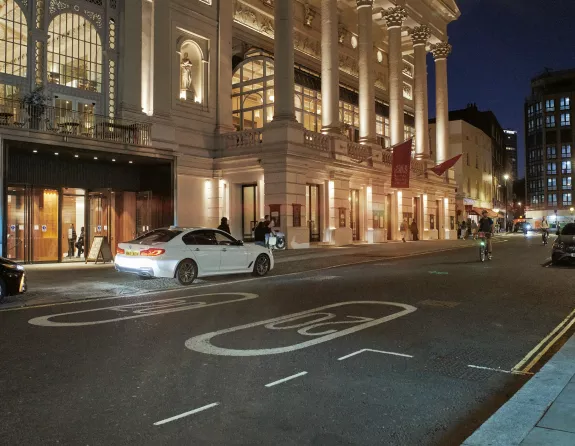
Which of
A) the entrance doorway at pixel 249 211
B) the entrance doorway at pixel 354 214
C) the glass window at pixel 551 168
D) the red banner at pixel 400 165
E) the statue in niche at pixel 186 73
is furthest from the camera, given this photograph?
the glass window at pixel 551 168

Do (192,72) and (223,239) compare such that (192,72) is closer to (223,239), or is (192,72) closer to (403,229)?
(223,239)

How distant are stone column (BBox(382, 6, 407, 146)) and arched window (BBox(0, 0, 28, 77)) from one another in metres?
24.7

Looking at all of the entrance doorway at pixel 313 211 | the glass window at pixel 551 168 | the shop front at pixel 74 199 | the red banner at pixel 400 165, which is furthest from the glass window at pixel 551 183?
the shop front at pixel 74 199

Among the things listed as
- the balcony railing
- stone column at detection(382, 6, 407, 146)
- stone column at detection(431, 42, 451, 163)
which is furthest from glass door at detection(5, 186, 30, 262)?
stone column at detection(431, 42, 451, 163)

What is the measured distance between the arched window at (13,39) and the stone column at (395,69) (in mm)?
24719

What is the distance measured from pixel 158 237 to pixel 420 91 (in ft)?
110

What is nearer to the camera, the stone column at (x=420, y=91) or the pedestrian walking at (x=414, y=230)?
the pedestrian walking at (x=414, y=230)

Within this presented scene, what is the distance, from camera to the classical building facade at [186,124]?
19828mm

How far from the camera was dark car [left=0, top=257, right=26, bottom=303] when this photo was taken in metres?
10.1

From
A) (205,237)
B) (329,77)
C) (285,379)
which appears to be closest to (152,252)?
(205,237)

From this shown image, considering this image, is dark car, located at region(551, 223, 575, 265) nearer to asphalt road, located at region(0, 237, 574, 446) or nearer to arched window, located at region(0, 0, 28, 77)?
asphalt road, located at region(0, 237, 574, 446)

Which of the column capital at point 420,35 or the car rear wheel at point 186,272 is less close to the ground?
the column capital at point 420,35

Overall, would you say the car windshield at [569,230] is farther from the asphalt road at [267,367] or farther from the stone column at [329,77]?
the stone column at [329,77]

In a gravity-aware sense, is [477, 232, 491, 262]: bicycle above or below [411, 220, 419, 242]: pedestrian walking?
below
